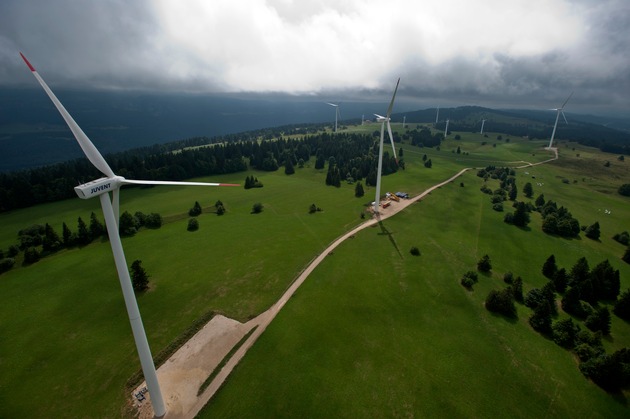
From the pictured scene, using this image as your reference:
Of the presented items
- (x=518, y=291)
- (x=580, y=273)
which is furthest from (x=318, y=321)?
(x=580, y=273)

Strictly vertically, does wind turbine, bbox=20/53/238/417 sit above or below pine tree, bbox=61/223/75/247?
above

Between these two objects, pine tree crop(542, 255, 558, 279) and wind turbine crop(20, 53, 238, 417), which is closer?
wind turbine crop(20, 53, 238, 417)

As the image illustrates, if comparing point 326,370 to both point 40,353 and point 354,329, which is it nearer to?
point 354,329

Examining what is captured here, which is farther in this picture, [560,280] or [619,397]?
[560,280]

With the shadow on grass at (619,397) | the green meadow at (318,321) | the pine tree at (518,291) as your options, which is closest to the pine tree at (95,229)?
the green meadow at (318,321)

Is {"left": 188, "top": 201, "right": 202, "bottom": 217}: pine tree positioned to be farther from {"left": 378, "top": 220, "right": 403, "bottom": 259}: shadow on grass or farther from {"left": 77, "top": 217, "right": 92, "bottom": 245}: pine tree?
{"left": 378, "top": 220, "right": 403, "bottom": 259}: shadow on grass

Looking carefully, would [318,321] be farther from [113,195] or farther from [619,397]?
[619,397]

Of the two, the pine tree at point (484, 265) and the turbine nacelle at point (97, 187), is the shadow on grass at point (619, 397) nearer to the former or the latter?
the pine tree at point (484, 265)

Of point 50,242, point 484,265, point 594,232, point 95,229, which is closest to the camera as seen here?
point 484,265

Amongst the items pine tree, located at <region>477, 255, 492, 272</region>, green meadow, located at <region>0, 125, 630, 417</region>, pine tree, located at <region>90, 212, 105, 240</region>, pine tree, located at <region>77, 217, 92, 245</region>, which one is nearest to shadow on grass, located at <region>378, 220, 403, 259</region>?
green meadow, located at <region>0, 125, 630, 417</region>
